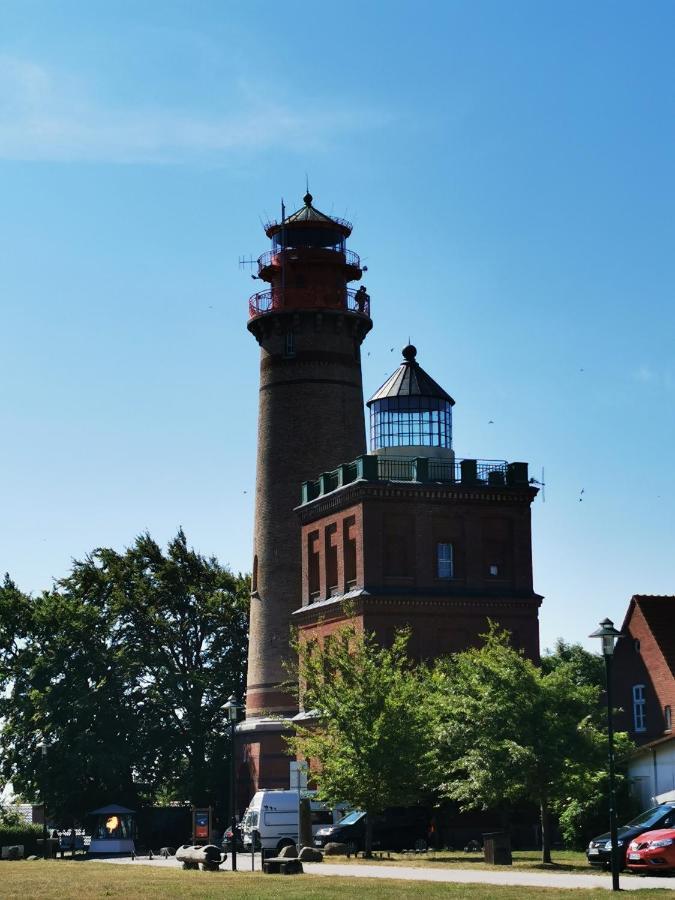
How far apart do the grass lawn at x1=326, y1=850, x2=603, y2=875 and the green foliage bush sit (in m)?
25.0

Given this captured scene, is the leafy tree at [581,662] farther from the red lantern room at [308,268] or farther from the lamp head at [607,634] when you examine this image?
the lamp head at [607,634]

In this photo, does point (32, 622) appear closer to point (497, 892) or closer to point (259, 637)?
point (259, 637)

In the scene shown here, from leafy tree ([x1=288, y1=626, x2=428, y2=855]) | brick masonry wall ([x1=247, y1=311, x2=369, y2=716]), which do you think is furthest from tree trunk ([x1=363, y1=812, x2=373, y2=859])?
brick masonry wall ([x1=247, y1=311, x2=369, y2=716])

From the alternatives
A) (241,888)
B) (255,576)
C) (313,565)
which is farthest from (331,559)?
(241,888)

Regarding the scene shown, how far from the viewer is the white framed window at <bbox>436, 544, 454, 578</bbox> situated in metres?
60.6

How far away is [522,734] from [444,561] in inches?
666

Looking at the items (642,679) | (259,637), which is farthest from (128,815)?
(642,679)

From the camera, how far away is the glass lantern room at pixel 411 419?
63000 millimetres

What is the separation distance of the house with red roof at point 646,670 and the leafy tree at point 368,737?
44.1ft

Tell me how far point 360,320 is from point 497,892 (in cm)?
4301

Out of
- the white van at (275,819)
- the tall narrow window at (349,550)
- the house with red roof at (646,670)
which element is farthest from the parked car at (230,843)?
the house with red roof at (646,670)

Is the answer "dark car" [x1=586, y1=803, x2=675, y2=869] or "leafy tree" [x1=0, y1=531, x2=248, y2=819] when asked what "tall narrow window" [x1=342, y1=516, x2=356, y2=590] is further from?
"dark car" [x1=586, y1=803, x2=675, y2=869]

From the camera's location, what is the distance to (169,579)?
77438 millimetres

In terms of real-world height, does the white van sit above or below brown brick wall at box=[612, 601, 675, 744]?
below
